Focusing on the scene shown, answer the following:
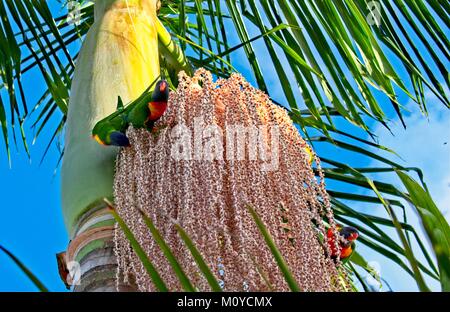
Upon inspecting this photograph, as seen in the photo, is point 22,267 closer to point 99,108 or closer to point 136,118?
point 136,118

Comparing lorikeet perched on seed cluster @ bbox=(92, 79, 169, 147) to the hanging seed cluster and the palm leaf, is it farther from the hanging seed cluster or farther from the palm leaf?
the palm leaf

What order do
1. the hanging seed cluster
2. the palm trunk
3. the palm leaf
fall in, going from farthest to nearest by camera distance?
1. the palm trunk
2. the hanging seed cluster
3. the palm leaf

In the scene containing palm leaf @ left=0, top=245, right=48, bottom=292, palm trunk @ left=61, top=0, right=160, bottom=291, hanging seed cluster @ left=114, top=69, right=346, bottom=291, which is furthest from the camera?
palm trunk @ left=61, top=0, right=160, bottom=291

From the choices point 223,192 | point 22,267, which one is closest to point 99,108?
point 223,192

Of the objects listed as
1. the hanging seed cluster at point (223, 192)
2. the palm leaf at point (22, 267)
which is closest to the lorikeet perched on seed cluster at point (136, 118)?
the hanging seed cluster at point (223, 192)

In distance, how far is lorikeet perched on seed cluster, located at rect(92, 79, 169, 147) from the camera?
224cm

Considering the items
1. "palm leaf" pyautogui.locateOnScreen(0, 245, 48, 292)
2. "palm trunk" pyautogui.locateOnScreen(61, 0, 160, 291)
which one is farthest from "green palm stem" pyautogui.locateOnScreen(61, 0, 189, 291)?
"palm leaf" pyautogui.locateOnScreen(0, 245, 48, 292)

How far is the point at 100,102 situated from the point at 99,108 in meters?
0.02

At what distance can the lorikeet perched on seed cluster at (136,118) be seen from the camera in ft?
7.35

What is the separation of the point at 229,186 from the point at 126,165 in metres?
0.31

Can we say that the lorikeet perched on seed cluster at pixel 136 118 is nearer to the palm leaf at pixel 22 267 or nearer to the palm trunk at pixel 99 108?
the palm trunk at pixel 99 108

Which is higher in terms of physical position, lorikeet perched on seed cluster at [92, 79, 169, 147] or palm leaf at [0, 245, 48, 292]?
lorikeet perched on seed cluster at [92, 79, 169, 147]

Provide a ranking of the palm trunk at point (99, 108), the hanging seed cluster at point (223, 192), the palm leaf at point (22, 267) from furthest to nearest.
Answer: the palm trunk at point (99, 108)
the hanging seed cluster at point (223, 192)
the palm leaf at point (22, 267)

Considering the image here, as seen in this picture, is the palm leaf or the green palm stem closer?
the palm leaf
